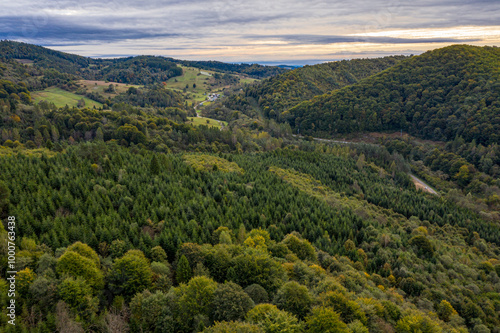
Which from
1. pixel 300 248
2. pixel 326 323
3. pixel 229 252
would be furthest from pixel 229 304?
pixel 300 248

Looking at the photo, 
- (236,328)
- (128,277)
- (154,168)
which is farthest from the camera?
(154,168)

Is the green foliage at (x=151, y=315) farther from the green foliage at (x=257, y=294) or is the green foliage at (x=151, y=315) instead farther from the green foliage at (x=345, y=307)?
the green foliage at (x=345, y=307)

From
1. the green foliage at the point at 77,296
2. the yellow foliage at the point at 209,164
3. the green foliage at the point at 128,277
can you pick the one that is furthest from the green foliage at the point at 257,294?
the yellow foliage at the point at 209,164

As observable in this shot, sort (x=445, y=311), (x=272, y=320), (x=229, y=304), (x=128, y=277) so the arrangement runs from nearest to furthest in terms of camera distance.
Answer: (x=272, y=320), (x=229, y=304), (x=128, y=277), (x=445, y=311)

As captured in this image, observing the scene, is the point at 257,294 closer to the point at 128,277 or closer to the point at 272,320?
the point at 272,320

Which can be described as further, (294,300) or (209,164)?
(209,164)

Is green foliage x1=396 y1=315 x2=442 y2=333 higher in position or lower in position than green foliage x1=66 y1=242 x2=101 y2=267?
lower

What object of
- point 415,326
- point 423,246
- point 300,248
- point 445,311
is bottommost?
point 445,311

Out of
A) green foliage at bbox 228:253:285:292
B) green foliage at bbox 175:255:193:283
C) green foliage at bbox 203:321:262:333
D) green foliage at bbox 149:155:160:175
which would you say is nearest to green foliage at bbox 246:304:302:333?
green foliage at bbox 203:321:262:333

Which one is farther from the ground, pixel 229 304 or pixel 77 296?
pixel 77 296

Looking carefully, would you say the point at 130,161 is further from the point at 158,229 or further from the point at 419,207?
the point at 419,207

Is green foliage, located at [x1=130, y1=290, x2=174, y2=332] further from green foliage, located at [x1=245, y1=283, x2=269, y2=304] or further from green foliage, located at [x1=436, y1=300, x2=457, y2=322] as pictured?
green foliage, located at [x1=436, y1=300, x2=457, y2=322]
